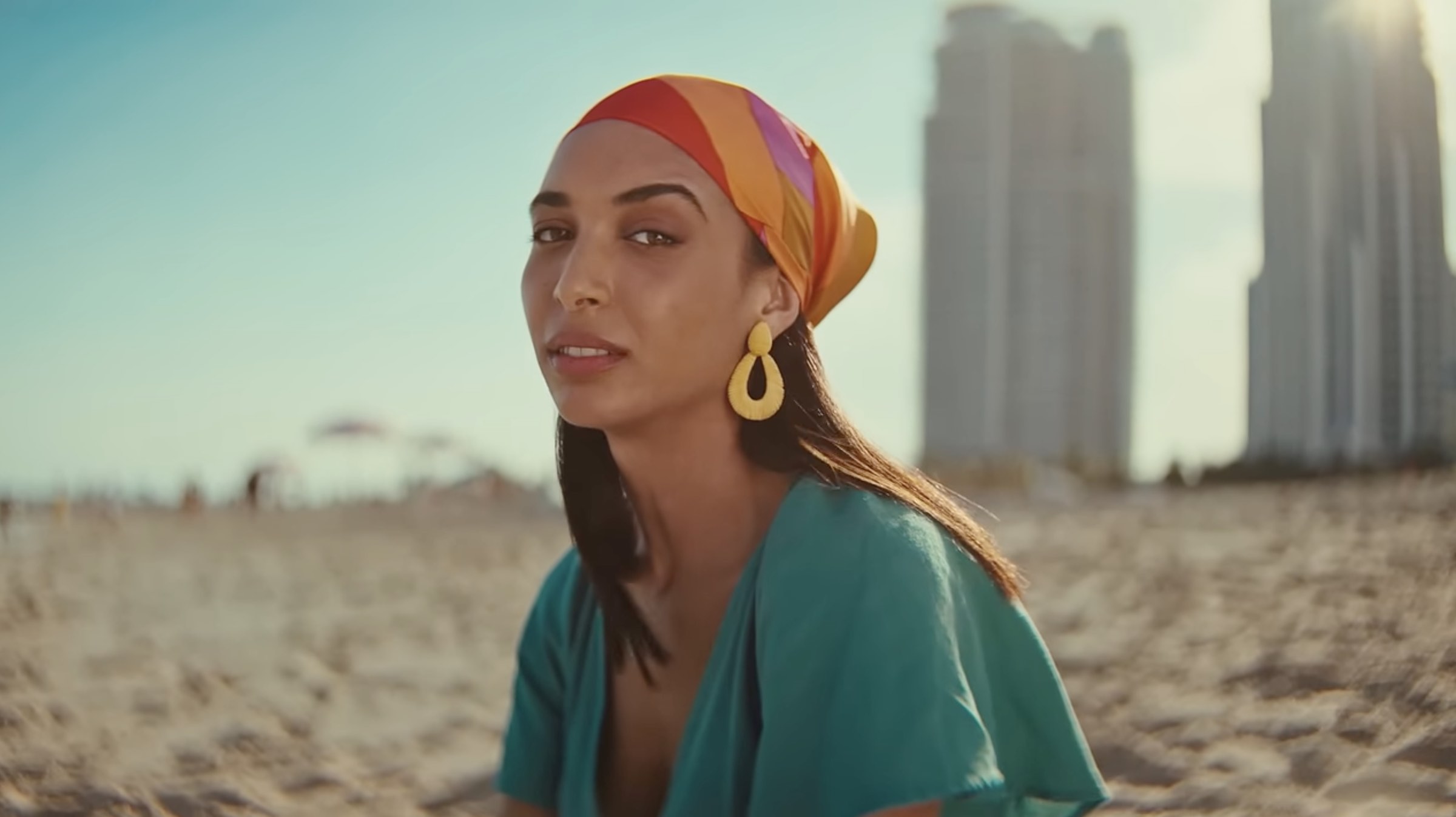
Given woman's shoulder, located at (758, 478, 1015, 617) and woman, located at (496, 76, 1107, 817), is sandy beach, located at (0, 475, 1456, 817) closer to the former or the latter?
woman, located at (496, 76, 1107, 817)

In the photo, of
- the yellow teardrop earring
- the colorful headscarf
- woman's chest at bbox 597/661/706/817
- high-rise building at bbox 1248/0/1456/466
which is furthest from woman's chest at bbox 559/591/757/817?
high-rise building at bbox 1248/0/1456/466

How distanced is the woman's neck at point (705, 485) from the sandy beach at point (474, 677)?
165 centimetres

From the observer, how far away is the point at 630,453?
5.68 ft

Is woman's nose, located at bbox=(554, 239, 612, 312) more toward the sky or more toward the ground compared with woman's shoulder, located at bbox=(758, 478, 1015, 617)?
more toward the sky

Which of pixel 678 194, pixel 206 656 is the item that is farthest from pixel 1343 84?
pixel 678 194

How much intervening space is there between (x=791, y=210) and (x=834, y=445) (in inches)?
13.7

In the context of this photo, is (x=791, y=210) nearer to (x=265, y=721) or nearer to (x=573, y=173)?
(x=573, y=173)

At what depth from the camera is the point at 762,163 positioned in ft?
5.35

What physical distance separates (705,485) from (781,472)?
0.12m

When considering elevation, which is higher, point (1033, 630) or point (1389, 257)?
point (1389, 257)

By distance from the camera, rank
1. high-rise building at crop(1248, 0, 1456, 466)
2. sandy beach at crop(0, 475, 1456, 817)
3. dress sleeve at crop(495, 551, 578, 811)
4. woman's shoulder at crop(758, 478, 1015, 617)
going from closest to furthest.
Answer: woman's shoulder at crop(758, 478, 1015, 617), dress sleeve at crop(495, 551, 578, 811), sandy beach at crop(0, 475, 1456, 817), high-rise building at crop(1248, 0, 1456, 466)

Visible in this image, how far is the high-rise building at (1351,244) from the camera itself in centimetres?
1777

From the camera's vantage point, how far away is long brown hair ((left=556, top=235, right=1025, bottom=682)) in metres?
1.63

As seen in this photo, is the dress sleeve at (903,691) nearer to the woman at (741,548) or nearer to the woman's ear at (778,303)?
the woman at (741,548)
